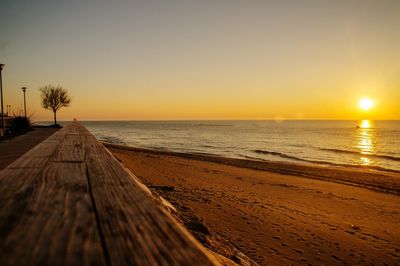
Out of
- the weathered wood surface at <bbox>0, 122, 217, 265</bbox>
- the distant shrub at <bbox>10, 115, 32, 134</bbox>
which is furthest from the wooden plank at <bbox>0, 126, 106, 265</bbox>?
the distant shrub at <bbox>10, 115, 32, 134</bbox>

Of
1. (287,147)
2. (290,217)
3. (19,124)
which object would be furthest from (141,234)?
(287,147)

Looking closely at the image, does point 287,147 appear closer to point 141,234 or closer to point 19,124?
point 19,124

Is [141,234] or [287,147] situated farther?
[287,147]

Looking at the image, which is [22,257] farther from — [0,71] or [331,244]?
[0,71]

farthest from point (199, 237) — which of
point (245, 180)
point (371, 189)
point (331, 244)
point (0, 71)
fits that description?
point (0, 71)

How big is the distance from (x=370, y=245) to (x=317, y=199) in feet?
13.5

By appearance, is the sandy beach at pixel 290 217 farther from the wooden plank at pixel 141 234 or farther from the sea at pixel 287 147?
the sea at pixel 287 147

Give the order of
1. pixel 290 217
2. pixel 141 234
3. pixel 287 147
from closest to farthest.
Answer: pixel 141 234, pixel 290 217, pixel 287 147

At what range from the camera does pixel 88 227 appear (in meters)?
0.88

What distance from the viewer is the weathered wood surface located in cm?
71

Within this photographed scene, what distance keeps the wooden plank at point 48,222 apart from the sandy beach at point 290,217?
2.56 m

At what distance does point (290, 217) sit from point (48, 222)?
783 cm

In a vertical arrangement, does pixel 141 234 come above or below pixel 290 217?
above

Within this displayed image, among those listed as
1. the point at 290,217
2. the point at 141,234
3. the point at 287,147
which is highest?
the point at 141,234
